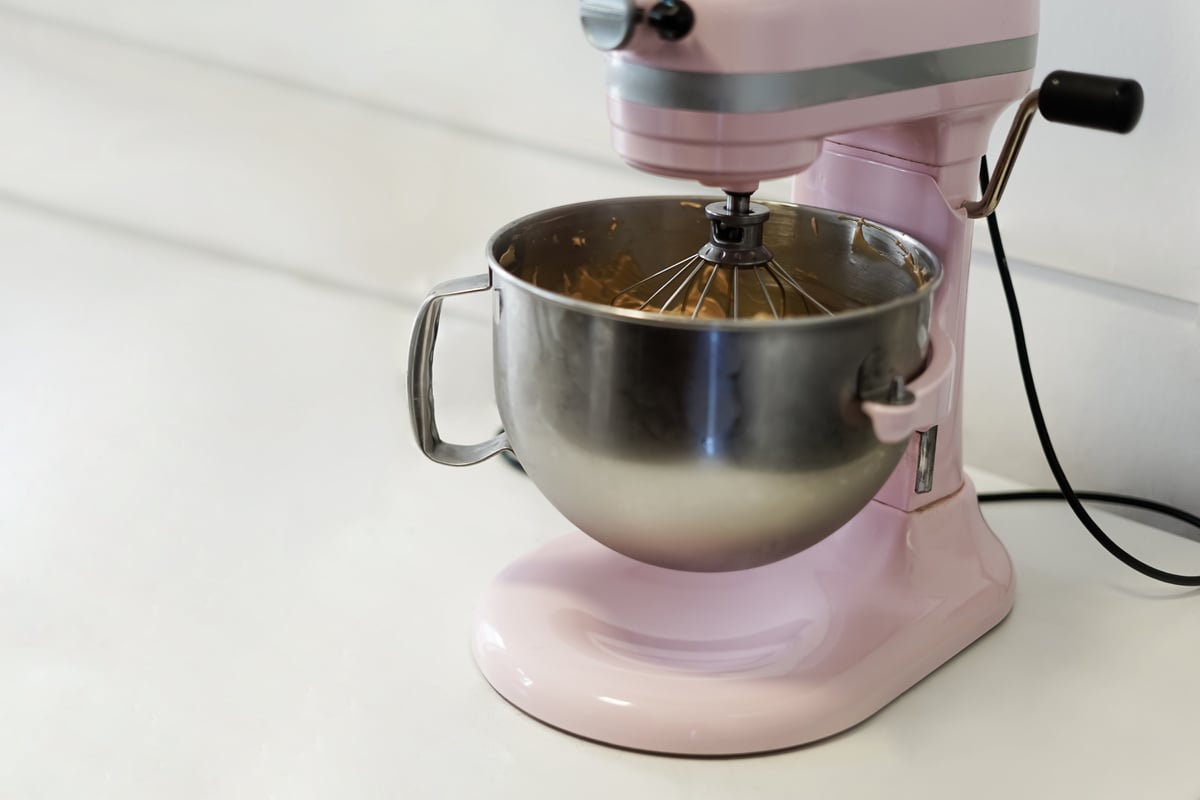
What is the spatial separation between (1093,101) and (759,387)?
0.64 ft

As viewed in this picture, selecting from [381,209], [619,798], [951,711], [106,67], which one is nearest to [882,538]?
[951,711]

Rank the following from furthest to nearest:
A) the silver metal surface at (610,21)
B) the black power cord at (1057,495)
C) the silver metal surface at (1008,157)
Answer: the black power cord at (1057,495) → the silver metal surface at (1008,157) → the silver metal surface at (610,21)

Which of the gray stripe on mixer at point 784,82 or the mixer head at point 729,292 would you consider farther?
the mixer head at point 729,292

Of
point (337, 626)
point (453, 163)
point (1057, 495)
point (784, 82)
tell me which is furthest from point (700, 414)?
point (453, 163)

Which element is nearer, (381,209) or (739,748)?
(739,748)

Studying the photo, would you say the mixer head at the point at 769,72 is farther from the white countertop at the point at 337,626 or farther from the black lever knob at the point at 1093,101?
the white countertop at the point at 337,626

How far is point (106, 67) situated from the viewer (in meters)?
1.22

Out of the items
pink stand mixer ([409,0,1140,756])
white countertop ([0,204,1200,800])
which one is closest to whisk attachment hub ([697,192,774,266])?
pink stand mixer ([409,0,1140,756])

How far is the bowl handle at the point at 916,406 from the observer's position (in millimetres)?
517

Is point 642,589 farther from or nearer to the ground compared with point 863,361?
nearer to the ground

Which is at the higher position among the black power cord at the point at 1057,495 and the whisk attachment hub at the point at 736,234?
the whisk attachment hub at the point at 736,234

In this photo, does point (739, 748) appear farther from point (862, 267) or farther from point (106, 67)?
point (106, 67)

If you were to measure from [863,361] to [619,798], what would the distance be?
21 cm

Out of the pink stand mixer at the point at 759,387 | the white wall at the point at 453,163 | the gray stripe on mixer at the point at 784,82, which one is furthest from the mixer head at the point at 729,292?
the white wall at the point at 453,163
